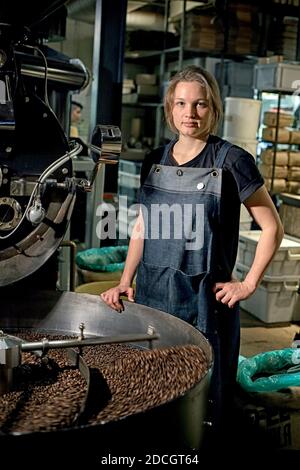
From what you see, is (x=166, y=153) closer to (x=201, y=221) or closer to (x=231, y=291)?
(x=201, y=221)

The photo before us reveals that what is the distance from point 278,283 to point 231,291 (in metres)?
2.38

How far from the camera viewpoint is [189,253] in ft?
5.51

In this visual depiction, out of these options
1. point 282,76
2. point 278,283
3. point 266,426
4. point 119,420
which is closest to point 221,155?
point 119,420

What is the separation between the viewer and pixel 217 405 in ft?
5.62

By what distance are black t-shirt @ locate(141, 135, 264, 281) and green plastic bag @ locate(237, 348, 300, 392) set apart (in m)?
0.73

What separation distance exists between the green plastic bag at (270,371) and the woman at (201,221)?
1.81ft

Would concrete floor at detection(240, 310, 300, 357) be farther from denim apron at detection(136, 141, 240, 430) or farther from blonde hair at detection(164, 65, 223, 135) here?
blonde hair at detection(164, 65, 223, 135)

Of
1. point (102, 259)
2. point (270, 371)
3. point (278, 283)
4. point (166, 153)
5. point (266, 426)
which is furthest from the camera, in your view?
point (278, 283)

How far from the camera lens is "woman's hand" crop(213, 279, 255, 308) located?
1.64m

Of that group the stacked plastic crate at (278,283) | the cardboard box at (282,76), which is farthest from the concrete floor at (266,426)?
the cardboard box at (282,76)

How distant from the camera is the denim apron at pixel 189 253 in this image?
1652mm

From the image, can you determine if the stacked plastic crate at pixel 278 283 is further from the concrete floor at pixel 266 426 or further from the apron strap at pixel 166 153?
the apron strap at pixel 166 153

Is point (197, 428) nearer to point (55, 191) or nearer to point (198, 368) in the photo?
point (198, 368)
